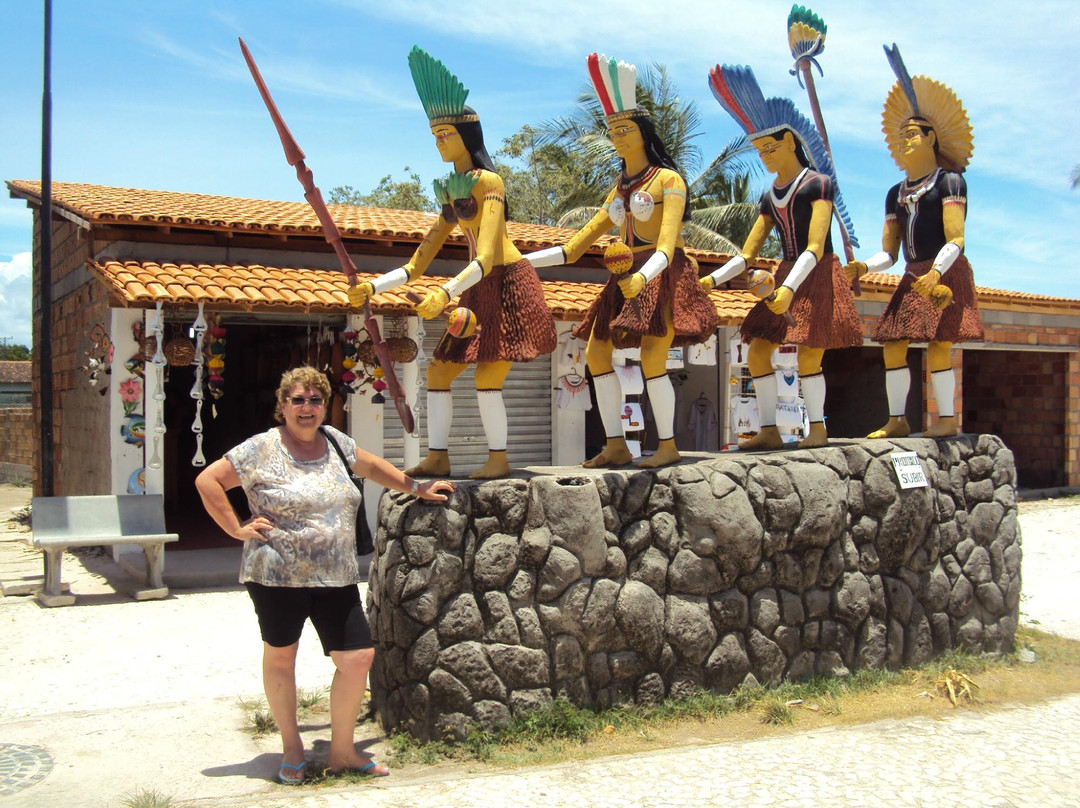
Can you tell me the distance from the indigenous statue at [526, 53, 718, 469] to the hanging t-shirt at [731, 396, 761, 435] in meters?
6.76

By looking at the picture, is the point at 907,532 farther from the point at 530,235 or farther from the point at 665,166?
the point at 530,235

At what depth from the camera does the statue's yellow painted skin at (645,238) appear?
5.02 meters

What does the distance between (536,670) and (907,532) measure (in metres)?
2.56

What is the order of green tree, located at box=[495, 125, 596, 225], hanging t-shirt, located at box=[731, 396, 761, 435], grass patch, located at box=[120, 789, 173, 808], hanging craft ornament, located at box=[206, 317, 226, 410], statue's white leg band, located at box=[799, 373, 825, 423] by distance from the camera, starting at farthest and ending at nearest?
green tree, located at box=[495, 125, 596, 225] → hanging t-shirt, located at box=[731, 396, 761, 435] → hanging craft ornament, located at box=[206, 317, 226, 410] → statue's white leg band, located at box=[799, 373, 825, 423] → grass patch, located at box=[120, 789, 173, 808]

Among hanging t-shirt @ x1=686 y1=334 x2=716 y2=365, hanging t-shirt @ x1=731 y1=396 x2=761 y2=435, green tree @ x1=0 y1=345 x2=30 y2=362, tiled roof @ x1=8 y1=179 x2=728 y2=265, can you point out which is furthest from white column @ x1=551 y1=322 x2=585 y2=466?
green tree @ x1=0 y1=345 x2=30 y2=362

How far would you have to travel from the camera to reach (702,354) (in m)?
Answer: 11.7

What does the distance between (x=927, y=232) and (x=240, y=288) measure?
589 cm

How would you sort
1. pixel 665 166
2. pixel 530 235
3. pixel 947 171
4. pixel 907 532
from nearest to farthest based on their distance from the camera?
pixel 665 166
pixel 907 532
pixel 947 171
pixel 530 235

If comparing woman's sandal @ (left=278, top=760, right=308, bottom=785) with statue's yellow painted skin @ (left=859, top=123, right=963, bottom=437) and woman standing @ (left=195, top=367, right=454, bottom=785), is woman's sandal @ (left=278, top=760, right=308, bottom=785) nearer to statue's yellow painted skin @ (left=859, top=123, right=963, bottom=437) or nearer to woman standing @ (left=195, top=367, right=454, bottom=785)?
woman standing @ (left=195, top=367, right=454, bottom=785)

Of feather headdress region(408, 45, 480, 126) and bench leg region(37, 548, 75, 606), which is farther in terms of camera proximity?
bench leg region(37, 548, 75, 606)

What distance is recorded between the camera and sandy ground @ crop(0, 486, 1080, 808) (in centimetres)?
401

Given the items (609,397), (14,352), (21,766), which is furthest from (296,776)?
(14,352)

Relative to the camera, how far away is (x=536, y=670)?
442cm

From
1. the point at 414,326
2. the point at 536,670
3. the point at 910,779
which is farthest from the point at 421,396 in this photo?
the point at 910,779
